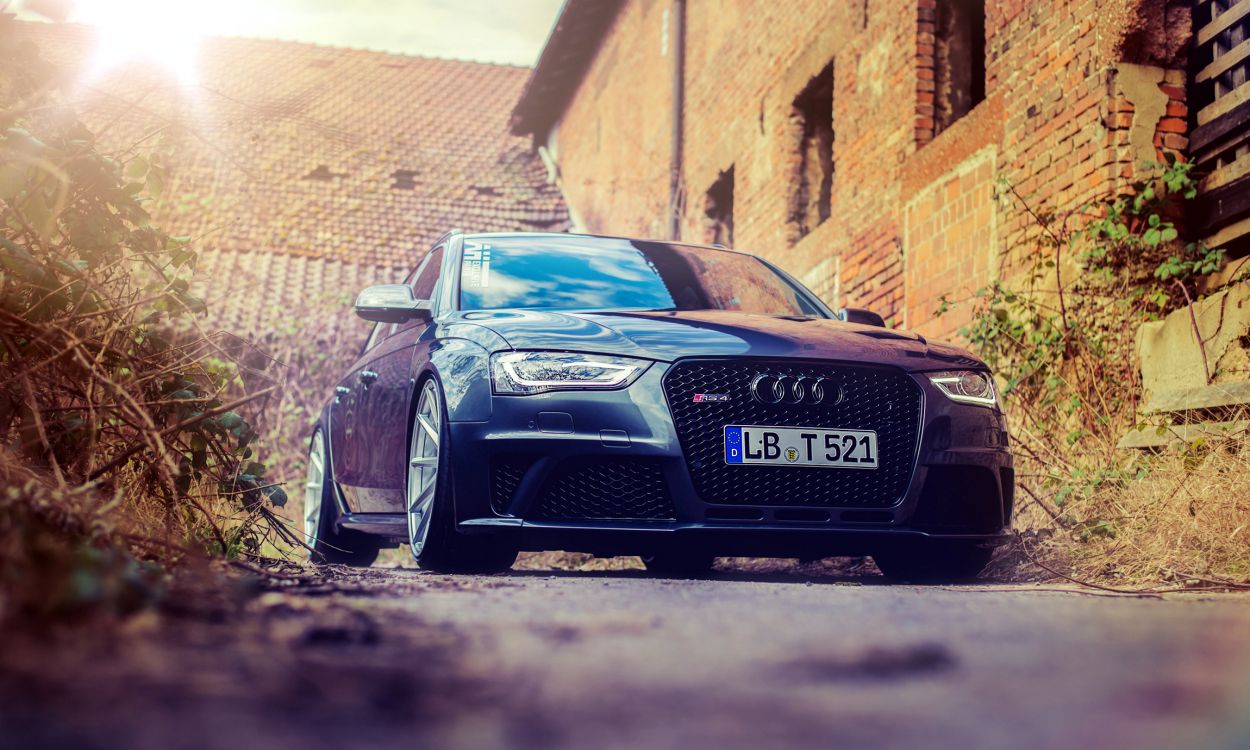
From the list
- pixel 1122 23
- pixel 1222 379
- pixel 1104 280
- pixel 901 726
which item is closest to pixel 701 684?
pixel 901 726

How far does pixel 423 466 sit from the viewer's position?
5.06 metres

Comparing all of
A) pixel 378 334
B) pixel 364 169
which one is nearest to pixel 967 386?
pixel 378 334

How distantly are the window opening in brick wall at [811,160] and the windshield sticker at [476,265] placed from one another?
749 centimetres

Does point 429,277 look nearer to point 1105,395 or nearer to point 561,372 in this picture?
point 561,372

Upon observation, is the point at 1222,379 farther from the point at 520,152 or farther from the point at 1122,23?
the point at 520,152

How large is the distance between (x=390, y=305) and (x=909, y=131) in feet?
17.8

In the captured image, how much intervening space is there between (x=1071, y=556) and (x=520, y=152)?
2284cm

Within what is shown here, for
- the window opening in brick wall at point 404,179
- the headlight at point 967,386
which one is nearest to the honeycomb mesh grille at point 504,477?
the headlight at point 967,386

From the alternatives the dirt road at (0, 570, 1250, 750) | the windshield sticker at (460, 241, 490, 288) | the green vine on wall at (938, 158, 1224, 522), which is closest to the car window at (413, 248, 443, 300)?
the windshield sticker at (460, 241, 490, 288)

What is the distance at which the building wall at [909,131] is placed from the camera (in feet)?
23.4

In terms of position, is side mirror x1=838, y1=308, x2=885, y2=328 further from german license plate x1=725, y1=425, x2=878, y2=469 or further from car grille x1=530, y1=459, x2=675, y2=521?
car grille x1=530, y1=459, x2=675, y2=521

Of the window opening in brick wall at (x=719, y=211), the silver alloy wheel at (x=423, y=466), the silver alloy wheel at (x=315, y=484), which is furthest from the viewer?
the window opening in brick wall at (x=719, y=211)

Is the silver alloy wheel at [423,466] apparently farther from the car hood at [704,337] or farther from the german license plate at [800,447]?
the german license plate at [800,447]

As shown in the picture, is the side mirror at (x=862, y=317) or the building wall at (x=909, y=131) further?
the building wall at (x=909, y=131)
